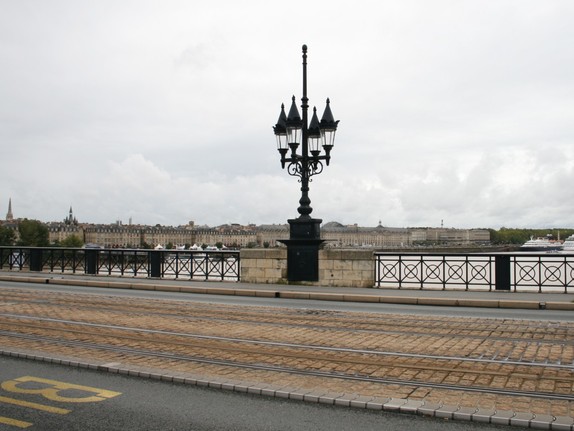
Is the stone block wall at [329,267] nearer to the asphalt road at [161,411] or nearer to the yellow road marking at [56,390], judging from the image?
the asphalt road at [161,411]

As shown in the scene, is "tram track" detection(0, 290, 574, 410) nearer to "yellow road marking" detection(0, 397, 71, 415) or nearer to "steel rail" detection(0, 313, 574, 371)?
"steel rail" detection(0, 313, 574, 371)

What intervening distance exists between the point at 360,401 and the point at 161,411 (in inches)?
76.5

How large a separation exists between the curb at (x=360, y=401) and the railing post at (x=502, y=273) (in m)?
12.3

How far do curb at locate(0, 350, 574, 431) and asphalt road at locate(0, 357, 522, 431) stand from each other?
3.4 inches

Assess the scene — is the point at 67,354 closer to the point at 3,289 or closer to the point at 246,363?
the point at 246,363

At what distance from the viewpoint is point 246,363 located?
7.24 metres

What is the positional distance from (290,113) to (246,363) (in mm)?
12616

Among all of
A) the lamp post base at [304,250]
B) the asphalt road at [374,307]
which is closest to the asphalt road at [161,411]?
the asphalt road at [374,307]

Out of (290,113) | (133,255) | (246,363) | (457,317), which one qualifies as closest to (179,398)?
(246,363)

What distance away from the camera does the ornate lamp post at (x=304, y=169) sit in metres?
18.5

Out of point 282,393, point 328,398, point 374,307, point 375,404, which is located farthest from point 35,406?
point 374,307

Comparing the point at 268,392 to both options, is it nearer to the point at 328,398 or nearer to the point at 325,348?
the point at 328,398

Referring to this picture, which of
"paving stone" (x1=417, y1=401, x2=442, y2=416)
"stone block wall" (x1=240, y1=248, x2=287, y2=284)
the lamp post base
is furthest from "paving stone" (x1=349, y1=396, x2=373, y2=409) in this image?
"stone block wall" (x1=240, y1=248, x2=287, y2=284)

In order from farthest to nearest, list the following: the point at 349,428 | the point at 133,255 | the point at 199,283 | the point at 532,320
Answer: the point at 133,255 → the point at 199,283 → the point at 532,320 → the point at 349,428
